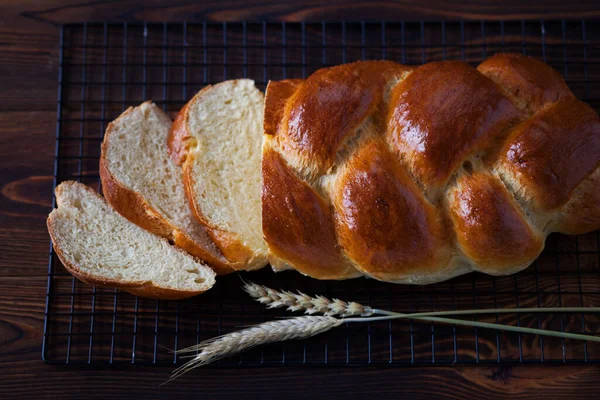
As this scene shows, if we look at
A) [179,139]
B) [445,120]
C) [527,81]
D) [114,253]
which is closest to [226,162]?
[179,139]

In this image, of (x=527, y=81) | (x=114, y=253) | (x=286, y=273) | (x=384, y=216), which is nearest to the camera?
(x=384, y=216)

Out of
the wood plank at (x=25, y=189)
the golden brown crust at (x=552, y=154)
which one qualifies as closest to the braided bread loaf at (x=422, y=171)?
the golden brown crust at (x=552, y=154)

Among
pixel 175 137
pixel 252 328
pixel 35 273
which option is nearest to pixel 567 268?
pixel 252 328

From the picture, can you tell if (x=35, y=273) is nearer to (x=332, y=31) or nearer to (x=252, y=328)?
(x=252, y=328)

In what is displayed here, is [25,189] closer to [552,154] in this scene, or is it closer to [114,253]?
[114,253]

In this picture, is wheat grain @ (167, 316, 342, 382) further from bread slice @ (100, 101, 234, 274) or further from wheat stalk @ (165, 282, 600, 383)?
bread slice @ (100, 101, 234, 274)

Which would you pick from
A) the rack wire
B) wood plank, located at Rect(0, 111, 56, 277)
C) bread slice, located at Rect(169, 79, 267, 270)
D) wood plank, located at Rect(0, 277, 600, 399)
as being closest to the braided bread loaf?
bread slice, located at Rect(169, 79, 267, 270)

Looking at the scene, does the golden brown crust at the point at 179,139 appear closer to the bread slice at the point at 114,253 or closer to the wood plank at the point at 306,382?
the bread slice at the point at 114,253
